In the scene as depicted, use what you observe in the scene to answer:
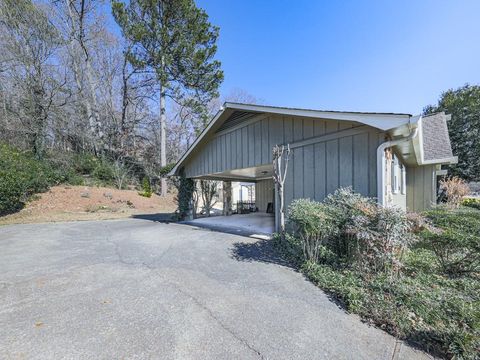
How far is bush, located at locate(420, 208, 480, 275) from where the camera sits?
12.0 ft

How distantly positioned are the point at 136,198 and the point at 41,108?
8.42 metres

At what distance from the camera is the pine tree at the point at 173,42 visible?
15922 mm

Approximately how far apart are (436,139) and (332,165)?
29.1 feet

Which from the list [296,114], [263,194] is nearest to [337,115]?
[296,114]

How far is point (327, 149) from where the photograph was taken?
584 cm

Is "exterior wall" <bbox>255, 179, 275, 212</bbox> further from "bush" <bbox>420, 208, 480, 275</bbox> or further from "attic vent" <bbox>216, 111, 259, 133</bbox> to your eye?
"bush" <bbox>420, 208, 480, 275</bbox>

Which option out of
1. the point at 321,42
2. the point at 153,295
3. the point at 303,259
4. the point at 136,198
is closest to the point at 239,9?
the point at 321,42

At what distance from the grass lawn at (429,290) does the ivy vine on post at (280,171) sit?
58.3 inches

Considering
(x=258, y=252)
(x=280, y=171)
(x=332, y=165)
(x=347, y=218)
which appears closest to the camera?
(x=347, y=218)

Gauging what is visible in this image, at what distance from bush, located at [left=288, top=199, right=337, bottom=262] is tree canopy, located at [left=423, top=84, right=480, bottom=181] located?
20.7 meters

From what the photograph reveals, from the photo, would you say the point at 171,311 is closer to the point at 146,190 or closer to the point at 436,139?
the point at 436,139

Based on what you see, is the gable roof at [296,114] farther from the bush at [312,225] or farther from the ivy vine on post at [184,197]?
the bush at [312,225]

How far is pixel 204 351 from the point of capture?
7.36ft

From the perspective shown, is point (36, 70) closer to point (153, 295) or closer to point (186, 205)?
point (186, 205)
